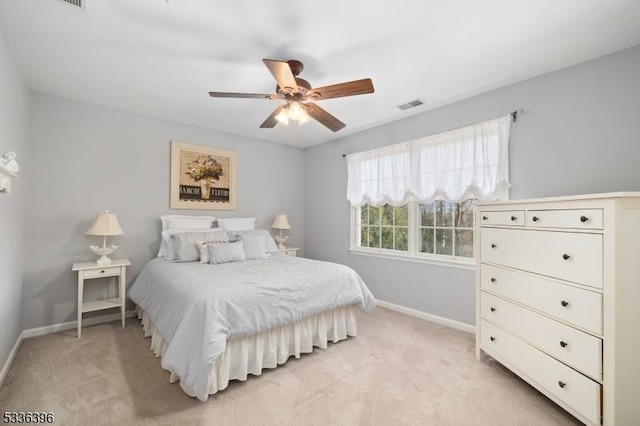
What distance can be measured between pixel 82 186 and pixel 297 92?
269 centimetres

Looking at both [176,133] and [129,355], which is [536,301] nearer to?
[129,355]

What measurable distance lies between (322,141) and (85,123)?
3.07 m

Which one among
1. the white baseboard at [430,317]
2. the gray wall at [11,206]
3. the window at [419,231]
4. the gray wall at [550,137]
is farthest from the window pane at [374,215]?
the gray wall at [11,206]

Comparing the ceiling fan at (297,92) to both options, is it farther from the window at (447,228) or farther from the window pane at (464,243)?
the window pane at (464,243)

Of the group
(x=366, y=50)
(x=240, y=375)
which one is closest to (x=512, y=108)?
(x=366, y=50)

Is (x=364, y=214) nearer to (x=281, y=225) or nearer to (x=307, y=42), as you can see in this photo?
(x=281, y=225)

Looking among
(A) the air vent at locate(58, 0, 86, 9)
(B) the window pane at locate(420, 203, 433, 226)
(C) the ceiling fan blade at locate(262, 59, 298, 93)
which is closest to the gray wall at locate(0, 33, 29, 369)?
(A) the air vent at locate(58, 0, 86, 9)

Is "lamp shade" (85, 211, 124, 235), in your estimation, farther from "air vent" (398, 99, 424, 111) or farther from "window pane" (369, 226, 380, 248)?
"air vent" (398, 99, 424, 111)

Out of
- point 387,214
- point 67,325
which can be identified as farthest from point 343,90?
point 67,325

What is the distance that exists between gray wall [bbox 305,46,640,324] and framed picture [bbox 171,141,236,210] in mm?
2219

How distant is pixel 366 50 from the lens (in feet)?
7.04

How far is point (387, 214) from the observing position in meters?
3.92

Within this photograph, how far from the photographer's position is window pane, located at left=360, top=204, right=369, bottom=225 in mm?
→ 4203

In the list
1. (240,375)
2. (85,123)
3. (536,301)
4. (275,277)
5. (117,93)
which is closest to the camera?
(536,301)
